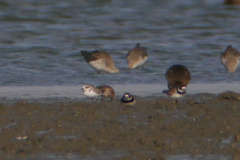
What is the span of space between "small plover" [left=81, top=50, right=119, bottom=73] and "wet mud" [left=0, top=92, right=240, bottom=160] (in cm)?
400

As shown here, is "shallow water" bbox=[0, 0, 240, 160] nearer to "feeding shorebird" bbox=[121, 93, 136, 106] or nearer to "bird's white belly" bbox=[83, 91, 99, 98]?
"bird's white belly" bbox=[83, 91, 99, 98]

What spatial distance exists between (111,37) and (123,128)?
12.1 meters

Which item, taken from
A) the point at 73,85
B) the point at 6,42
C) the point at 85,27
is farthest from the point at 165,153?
the point at 85,27

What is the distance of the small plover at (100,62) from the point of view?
11766mm

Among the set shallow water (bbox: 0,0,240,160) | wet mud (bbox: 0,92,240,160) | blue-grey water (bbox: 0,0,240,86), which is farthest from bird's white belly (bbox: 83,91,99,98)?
blue-grey water (bbox: 0,0,240,86)

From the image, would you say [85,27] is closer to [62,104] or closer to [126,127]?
[62,104]

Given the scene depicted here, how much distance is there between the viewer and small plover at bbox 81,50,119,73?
1177 cm

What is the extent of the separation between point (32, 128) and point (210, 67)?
7.58 metres

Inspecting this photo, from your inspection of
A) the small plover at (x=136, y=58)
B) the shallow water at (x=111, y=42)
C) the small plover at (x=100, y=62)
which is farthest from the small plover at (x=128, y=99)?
the small plover at (x=136, y=58)

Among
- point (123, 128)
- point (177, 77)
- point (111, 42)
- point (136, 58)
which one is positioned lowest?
point (123, 128)

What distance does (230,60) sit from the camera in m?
11.9

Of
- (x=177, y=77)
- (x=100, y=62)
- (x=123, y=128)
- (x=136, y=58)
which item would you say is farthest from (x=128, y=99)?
(x=136, y=58)

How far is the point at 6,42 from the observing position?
16422 mm

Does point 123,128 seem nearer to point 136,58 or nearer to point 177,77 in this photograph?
point 177,77
